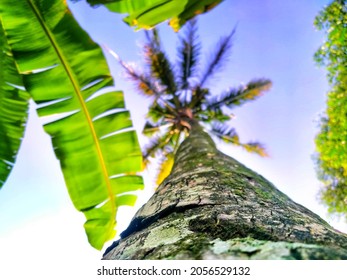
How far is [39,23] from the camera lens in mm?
2324

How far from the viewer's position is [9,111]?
2721mm

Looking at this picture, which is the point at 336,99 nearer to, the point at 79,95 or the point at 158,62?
the point at 158,62

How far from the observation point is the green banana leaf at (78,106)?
2.33 m

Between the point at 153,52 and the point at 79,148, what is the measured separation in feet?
18.1

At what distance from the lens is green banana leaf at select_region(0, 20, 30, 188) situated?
271 cm

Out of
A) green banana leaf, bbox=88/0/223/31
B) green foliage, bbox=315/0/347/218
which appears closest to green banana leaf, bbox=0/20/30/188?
green banana leaf, bbox=88/0/223/31

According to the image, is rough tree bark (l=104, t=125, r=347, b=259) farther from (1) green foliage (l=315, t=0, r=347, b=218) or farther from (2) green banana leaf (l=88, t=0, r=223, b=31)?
(1) green foliage (l=315, t=0, r=347, b=218)

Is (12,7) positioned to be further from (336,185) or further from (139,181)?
(336,185)

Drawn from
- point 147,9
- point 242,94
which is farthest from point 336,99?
point 147,9

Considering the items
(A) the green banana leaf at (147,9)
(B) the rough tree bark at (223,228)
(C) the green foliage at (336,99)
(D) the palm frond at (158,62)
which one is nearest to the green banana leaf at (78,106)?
(A) the green banana leaf at (147,9)

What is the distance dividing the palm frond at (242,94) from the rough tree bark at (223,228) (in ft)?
23.9

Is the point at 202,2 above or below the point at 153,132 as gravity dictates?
below

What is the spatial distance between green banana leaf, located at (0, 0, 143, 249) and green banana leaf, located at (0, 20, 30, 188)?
0.23 feet

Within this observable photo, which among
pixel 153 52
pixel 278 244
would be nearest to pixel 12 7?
pixel 278 244
